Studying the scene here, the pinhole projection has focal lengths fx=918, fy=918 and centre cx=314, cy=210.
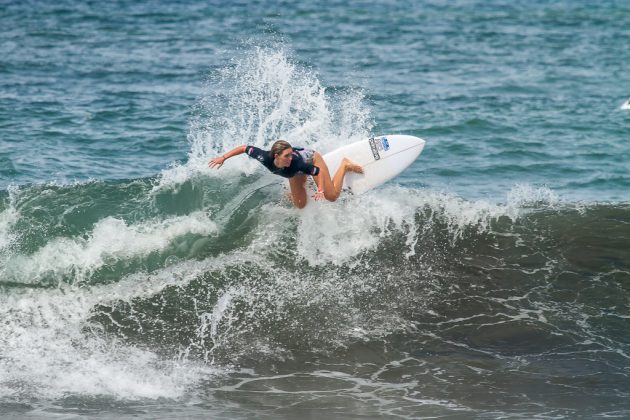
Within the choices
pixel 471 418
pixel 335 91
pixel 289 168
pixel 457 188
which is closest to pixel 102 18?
pixel 335 91

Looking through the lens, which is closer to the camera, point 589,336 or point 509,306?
point 589,336

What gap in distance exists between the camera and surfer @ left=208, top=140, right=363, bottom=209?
1076cm

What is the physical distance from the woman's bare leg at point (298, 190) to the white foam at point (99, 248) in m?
1.10

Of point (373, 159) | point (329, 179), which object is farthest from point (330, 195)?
point (373, 159)

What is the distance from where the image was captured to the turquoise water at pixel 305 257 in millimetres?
8703

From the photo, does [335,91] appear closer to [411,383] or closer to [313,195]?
[313,195]

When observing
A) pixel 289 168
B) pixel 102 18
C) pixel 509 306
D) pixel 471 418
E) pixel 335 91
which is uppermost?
pixel 102 18

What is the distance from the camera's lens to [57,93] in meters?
19.6

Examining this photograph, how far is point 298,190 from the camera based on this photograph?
38.2 feet

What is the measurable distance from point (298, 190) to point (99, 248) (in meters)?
2.56

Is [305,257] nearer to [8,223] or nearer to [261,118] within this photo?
[8,223]

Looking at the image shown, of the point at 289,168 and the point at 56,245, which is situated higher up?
the point at 289,168

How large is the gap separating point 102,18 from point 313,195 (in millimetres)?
18633

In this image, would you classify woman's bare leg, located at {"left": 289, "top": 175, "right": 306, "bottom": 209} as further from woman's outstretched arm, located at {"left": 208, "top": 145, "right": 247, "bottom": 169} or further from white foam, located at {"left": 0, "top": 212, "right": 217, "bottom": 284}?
white foam, located at {"left": 0, "top": 212, "right": 217, "bottom": 284}
